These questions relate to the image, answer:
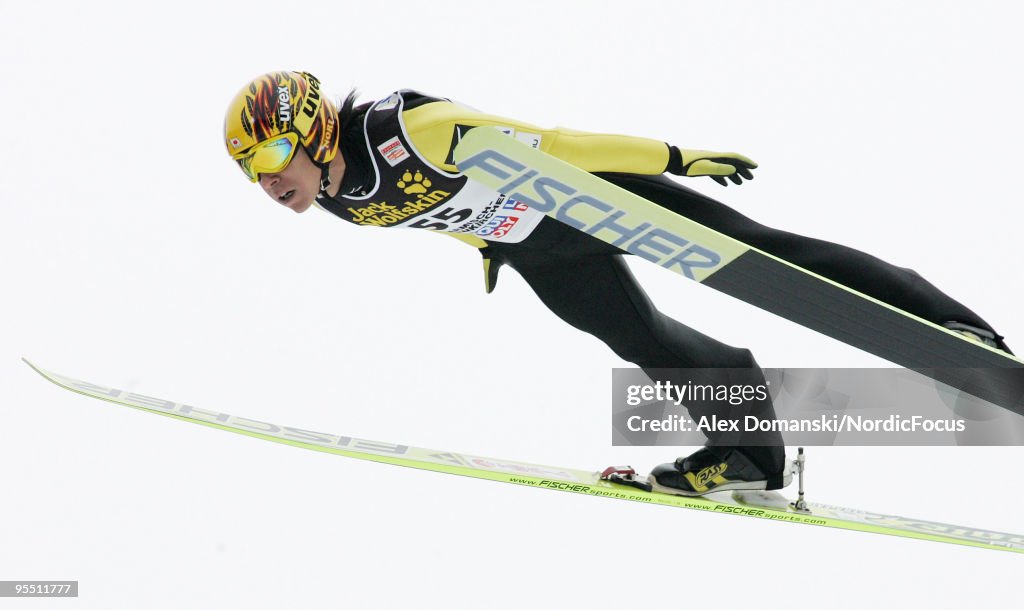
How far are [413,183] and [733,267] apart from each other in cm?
91

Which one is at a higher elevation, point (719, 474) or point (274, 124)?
point (274, 124)

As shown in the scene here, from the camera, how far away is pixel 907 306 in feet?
11.4

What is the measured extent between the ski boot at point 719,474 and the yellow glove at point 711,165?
3.12 feet

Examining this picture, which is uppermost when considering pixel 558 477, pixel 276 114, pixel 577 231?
pixel 276 114

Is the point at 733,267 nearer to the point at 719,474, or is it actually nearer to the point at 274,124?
the point at 719,474

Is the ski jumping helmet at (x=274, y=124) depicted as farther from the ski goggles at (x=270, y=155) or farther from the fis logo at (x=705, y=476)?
the fis logo at (x=705, y=476)

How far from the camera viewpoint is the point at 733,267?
10.6 ft

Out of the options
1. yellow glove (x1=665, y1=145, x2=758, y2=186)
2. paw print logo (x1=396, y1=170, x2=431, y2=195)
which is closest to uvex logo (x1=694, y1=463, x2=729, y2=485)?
yellow glove (x1=665, y1=145, x2=758, y2=186)

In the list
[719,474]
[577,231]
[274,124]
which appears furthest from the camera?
[719,474]

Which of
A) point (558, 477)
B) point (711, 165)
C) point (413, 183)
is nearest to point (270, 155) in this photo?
point (413, 183)

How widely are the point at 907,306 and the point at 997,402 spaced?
408mm

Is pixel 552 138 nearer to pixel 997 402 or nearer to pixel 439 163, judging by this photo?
pixel 439 163

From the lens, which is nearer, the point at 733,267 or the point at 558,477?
the point at 733,267

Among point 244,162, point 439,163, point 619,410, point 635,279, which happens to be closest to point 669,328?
point 635,279
